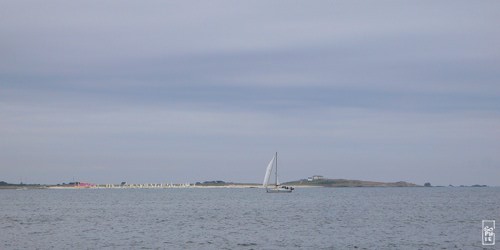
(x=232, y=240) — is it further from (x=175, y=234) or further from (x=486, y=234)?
(x=486, y=234)

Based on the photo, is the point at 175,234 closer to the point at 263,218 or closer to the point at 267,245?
the point at 267,245

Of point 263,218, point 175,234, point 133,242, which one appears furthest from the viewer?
point 263,218

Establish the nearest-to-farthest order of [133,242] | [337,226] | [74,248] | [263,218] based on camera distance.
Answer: [74,248] < [133,242] < [337,226] < [263,218]

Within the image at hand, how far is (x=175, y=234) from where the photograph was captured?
7919 cm

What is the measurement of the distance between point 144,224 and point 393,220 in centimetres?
3438

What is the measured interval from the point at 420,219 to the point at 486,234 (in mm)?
27080

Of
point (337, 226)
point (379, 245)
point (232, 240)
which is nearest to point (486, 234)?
point (379, 245)

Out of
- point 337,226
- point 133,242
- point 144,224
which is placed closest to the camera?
point 133,242

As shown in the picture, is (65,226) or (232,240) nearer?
(232,240)

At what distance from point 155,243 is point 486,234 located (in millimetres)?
34067

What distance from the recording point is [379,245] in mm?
66938

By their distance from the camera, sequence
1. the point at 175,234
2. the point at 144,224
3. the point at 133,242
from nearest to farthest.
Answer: the point at 133,242, the point at 175,234, the point at 144,224

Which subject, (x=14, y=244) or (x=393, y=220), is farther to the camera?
(x=393, y=220)

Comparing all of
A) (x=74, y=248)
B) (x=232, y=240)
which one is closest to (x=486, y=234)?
(x=232, y=240)
